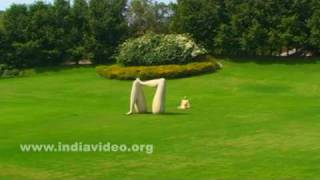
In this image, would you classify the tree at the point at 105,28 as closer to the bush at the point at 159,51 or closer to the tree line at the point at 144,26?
the tree line at the point at 144,26

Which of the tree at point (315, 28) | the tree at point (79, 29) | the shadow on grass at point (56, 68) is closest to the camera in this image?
the tree at point (315, 28)

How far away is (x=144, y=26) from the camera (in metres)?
Answer: 50.5

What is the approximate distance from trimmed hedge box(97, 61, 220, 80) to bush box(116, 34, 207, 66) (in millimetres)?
Result: 1327

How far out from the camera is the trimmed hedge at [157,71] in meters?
39.7

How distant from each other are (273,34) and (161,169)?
3060 cm

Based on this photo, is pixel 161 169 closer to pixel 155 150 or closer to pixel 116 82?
pixel 155 150

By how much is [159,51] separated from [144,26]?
869 centimetres

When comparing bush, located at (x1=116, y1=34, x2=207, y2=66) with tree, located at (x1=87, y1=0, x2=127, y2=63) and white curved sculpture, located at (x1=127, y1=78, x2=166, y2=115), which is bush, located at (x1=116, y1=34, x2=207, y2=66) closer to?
tree, located at (x1=87, y1=0, x2=127, y2=63)

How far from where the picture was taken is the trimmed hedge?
3966 centimetres

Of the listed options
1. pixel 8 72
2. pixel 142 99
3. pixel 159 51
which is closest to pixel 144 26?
pixel 159 51

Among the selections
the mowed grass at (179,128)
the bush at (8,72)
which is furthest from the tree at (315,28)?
the bush at (8,72)

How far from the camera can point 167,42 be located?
42750mm

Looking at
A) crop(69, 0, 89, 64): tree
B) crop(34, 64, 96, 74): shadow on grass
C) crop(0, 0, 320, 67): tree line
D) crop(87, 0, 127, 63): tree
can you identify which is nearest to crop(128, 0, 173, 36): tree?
crop(0, 0, 320, 67): tree line

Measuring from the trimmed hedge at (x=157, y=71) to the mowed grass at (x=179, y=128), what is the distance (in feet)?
2.75
